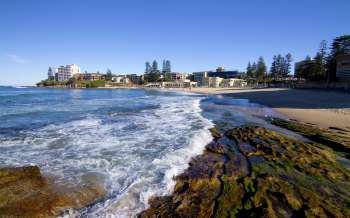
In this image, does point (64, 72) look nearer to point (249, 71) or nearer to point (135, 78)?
point (135, 78)

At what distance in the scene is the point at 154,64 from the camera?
150875 millimetres

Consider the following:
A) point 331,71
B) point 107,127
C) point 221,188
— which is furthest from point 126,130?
point 331,71

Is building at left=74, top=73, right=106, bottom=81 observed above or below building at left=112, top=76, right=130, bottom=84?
above

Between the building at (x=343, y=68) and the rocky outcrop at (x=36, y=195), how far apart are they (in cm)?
6102

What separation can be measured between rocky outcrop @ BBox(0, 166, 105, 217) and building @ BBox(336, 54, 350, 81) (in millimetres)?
61019

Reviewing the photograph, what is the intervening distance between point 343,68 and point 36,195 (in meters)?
65.8

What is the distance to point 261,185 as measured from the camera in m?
6.10

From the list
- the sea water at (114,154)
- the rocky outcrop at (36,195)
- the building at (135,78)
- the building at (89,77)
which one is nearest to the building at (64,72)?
the building at (89,77)

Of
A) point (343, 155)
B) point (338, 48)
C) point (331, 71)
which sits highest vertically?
point (338, 48)

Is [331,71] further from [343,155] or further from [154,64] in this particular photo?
[154,64]

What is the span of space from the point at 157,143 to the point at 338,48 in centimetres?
7723

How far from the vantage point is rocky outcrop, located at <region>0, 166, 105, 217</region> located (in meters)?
4.85

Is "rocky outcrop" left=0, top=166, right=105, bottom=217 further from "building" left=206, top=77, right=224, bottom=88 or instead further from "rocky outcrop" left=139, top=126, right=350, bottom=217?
"building" left=206, top=77, right=224, bottom=88

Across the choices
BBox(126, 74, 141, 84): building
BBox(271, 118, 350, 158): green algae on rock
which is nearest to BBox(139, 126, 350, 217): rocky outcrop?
BBox(271, 118, 350, 158): green algae on rock
